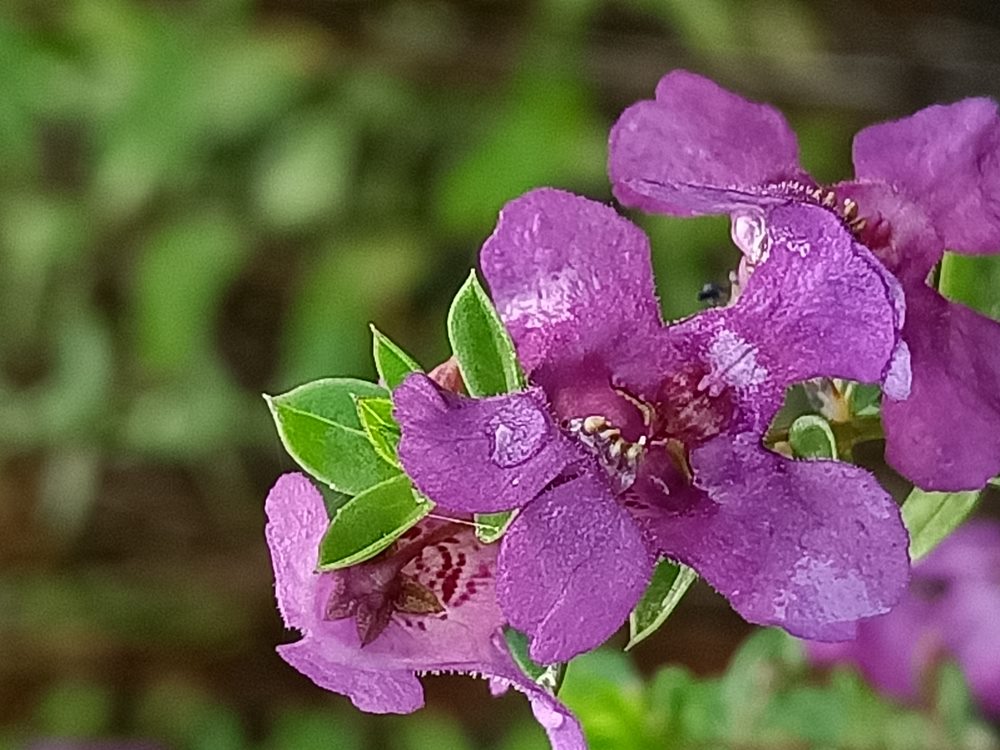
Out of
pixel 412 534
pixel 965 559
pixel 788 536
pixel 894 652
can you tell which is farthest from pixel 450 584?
pixel 965 559

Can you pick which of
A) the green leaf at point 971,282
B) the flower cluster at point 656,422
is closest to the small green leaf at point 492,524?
the flower cluster at point 656,422

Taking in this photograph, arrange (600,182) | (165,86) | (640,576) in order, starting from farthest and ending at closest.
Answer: (600,182)
(165,86)
(640,576)

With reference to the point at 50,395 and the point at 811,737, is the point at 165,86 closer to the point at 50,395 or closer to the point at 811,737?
the point at 50,395

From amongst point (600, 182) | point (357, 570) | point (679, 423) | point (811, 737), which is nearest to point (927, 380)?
point (679, 423)

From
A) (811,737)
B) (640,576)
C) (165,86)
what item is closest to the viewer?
(640,576)

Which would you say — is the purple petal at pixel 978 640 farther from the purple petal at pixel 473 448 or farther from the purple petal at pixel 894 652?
the purple petal at pixel 473 448
